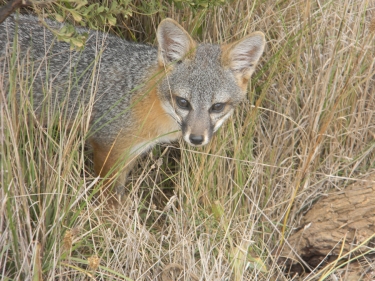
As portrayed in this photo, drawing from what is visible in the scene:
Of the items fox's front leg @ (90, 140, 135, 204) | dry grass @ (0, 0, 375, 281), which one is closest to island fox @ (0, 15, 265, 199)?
fox's front leg @ (90, 140, 135, 204)

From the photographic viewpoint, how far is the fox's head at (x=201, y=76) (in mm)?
3611

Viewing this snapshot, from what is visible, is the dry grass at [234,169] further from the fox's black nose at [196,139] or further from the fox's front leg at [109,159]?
the fox's black nose at [196,139]

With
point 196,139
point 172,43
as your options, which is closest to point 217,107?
point 196,139

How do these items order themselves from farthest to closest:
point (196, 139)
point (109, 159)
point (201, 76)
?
1. point (109, 159)
2. point (201, 76)
3. point (196, 139)

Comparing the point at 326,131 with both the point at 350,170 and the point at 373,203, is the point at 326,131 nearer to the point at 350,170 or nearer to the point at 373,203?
the point at 350,170

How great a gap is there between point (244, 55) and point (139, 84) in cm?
77

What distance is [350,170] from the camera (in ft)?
13.6

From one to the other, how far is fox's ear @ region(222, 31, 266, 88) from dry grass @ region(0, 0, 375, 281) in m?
0.31

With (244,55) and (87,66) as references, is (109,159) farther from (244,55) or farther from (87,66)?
(244,55)

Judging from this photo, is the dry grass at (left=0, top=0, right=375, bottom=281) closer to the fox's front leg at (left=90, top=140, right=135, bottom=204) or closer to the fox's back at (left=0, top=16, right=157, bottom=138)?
the fox's front leg at (left=90, top=140, right=135, bottom=204)

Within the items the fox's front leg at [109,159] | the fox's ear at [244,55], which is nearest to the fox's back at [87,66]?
the fox's front leg at [109,159]

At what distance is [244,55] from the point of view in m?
3.78

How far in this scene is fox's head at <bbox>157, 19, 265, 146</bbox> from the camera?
11.8 feet

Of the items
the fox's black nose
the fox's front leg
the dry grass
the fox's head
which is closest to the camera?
the dry grass
